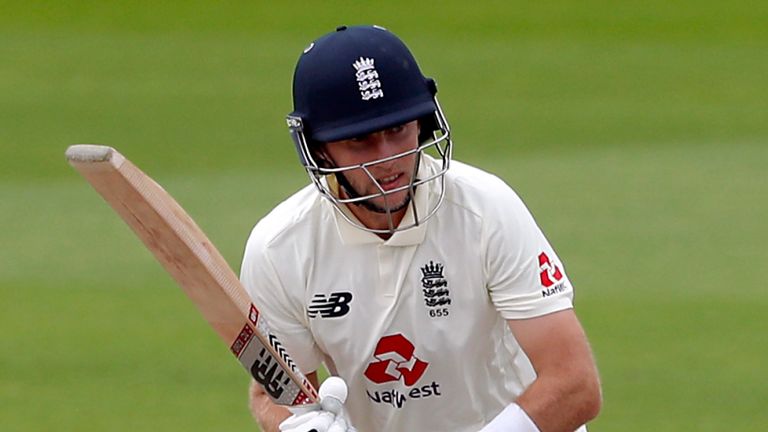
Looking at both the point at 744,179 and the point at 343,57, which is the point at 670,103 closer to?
the point at 744,179

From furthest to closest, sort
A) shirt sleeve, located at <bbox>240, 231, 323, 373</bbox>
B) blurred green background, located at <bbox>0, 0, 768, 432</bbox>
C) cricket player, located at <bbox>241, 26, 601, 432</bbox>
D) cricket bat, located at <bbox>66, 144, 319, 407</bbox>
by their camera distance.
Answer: blurred green background, located at <bbox>0, 0, 768, 432</bbox> < shirt sleeve, located at <bbox>240, 231, 323, 373</bbox> < cricket player, located at <bbox>241, 26, 601, 432</bbox> < cricket bat, located at <bbox>66, 144, 319, 407</bbox>

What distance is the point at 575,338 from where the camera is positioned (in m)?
3.87

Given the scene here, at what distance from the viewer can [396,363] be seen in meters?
4.12

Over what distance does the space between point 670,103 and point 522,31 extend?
1.80 metres

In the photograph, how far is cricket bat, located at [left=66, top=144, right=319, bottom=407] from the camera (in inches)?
132

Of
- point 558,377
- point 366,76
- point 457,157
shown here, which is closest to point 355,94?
point 366,76

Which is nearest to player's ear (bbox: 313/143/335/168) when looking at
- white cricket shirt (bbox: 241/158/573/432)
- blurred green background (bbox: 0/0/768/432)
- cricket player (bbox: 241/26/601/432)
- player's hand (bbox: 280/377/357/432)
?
cricket player (bbox: 241/26/601/432)

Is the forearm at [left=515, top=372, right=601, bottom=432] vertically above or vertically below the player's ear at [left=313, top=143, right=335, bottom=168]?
below

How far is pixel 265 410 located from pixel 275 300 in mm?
292

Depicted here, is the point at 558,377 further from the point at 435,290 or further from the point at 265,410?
the point at 265,410

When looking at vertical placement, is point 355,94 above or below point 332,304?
above

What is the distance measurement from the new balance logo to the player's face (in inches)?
10.9

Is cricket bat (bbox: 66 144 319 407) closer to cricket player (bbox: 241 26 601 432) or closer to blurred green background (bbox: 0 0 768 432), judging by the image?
cricket player (bbox: 241 26 601 432)

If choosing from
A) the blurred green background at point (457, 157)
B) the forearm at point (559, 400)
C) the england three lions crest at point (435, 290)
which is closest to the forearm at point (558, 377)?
the forearm at point (559, 400)
